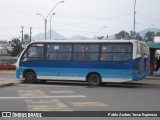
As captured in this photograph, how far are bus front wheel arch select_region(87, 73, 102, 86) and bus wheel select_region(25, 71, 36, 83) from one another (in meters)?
3.44

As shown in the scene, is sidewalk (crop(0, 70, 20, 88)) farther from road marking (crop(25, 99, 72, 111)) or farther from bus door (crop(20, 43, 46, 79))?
road marking (crop(25, 99, 72, 111))

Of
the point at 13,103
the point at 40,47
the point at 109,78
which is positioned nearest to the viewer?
the point at 13,103

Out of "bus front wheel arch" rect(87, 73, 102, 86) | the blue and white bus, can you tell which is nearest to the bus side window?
the blue and white bus

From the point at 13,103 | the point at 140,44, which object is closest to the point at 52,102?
the point at 13,103

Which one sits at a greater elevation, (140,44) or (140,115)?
(140,44)

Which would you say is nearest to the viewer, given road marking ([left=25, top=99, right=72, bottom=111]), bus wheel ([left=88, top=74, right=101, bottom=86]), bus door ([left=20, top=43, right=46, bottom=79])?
road marking ([left=25, top=99, right=72, bottom=111])

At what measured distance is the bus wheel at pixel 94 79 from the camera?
78.0 feet

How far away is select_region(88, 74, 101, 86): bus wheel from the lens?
23781 mm

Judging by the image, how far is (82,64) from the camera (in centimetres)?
2408

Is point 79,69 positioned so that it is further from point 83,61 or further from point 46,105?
point 46,105

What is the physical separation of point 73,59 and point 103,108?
11.2 metres

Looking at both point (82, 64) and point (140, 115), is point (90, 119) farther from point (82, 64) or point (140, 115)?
point (82, 64)

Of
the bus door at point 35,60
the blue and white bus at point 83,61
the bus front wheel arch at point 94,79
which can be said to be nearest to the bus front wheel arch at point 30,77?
the blue and white bus at point 83,61

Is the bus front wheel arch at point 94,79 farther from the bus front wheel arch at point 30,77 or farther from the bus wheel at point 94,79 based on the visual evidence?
the bus front wheel arch at point 30,77
